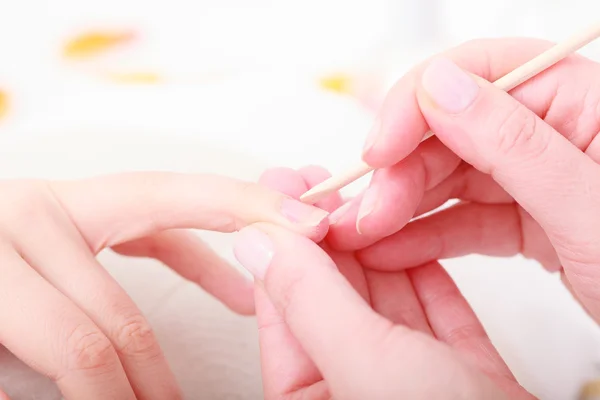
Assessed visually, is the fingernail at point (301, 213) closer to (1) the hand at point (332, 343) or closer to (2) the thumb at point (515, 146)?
(1) the hand at point (332, 343)

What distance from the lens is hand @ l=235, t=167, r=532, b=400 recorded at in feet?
1.59

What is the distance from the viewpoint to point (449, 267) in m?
0.95

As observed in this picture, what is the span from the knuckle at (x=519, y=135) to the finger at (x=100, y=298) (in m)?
0.37

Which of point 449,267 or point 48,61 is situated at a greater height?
point 48,61

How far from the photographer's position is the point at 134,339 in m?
0.64

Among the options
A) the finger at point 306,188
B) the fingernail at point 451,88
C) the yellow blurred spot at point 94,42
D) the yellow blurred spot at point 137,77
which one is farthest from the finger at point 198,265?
the yellow blurred spot at point 94,42

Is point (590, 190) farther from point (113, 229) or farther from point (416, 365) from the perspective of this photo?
point (113, 229)

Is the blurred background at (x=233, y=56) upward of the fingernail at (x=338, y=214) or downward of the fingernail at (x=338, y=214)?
upward

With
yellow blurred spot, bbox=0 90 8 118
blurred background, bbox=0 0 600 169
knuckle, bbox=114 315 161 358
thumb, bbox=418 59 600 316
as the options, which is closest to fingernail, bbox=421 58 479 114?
thumb, bbox=418 59 600 316

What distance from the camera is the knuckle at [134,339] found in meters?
0.64

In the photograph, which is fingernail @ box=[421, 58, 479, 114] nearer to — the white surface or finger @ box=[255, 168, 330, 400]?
finger @ box=[255, 168, 330, 400]

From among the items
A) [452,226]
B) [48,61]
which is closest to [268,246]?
[452,226]

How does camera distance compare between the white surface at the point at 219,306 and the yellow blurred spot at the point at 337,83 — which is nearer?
the white surface at the point at 219,306

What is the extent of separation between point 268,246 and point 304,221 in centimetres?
7
